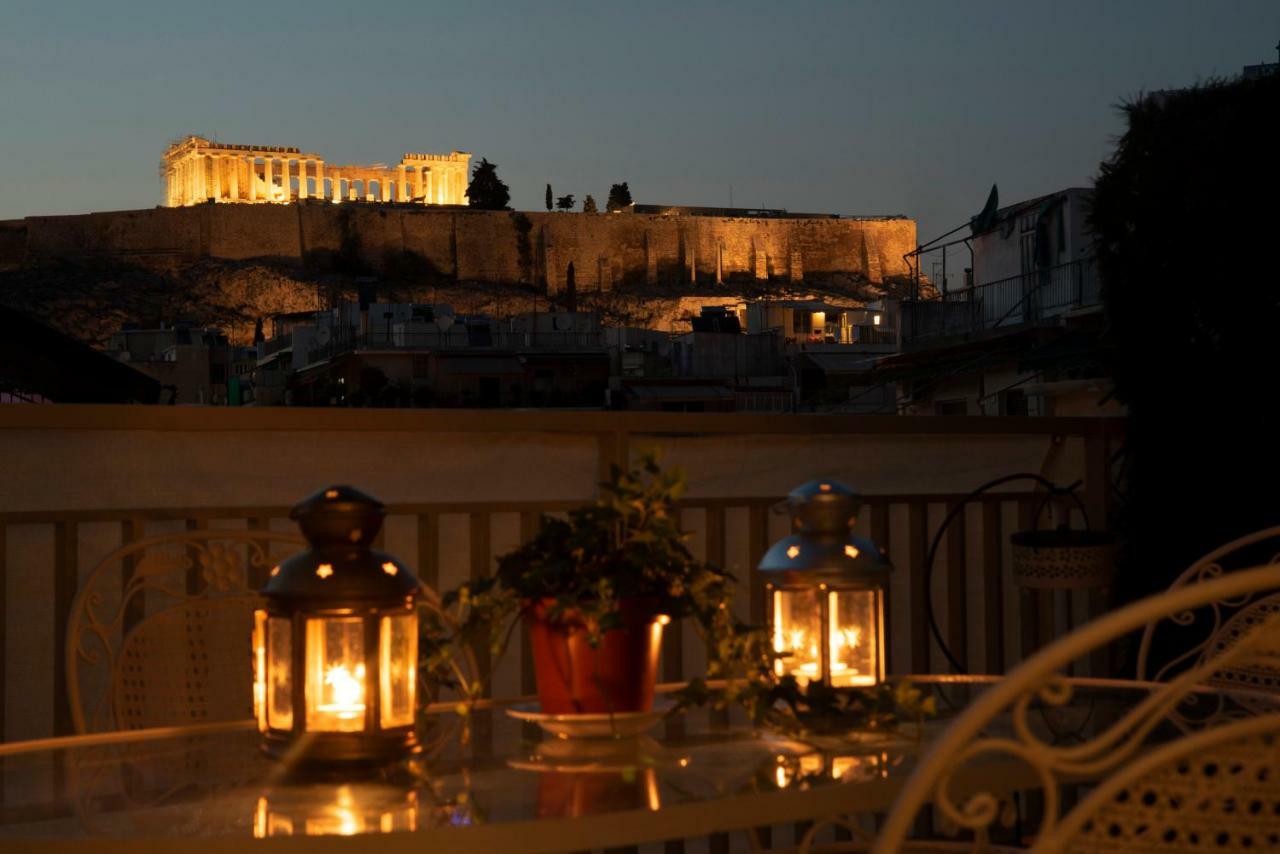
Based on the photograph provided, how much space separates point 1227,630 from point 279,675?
1.37 meters

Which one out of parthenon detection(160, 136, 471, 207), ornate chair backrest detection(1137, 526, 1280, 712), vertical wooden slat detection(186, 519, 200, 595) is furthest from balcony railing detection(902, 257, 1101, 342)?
parthenon detection(160, 136, 471, 207)

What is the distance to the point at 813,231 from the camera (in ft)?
255

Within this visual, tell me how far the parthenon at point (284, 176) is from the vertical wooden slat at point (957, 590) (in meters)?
81.5

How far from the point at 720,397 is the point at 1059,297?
2557 cm

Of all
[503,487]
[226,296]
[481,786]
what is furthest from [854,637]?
[226,296]

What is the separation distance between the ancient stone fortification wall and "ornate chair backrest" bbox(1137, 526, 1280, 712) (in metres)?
70.2

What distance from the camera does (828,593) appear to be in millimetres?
1661

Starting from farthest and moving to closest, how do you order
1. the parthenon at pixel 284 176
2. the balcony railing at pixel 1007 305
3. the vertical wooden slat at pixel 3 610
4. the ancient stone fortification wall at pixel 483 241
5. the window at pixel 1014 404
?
the parthenon at pixel 284 176, the ancient stone fortification wall at pixel 483 241, the balcony railing at pixel 1007 305, the window at pixel 1014 404, the vertical wooden slat at pixel 3 610

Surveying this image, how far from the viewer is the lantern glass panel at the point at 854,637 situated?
1662 mm

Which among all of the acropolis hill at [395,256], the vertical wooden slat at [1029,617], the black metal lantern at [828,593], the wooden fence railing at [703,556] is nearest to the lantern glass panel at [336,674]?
the black metal lantern at [828,593]

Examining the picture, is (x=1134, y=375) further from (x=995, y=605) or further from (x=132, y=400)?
(x=132, y=400)

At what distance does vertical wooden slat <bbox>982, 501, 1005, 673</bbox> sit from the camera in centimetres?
354

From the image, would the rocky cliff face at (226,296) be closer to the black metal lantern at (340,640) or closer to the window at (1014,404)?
the window at (1014,404)

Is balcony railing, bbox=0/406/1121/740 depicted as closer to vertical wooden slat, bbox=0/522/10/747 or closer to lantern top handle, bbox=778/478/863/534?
vertical wooden slat, bbox=0/522/10/747
